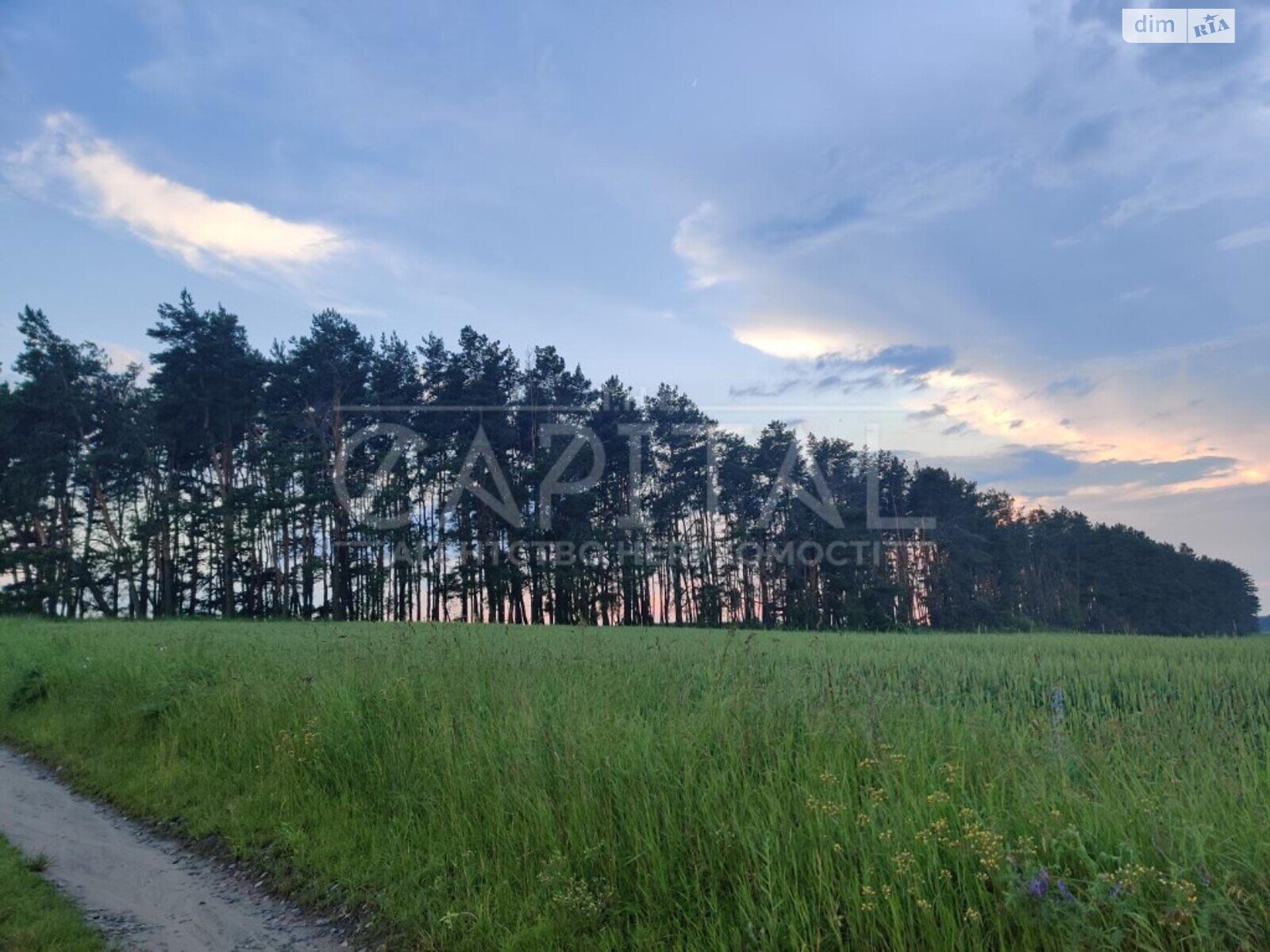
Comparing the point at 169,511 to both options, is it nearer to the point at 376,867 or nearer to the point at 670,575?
the point at 670,575

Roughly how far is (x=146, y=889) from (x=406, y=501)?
47.4 meters

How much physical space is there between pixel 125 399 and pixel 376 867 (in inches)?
2109

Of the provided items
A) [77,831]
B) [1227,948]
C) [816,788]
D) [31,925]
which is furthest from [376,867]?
[1227,948]

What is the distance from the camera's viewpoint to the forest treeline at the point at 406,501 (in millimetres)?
45875

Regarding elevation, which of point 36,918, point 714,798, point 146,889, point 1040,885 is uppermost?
point 1040,885

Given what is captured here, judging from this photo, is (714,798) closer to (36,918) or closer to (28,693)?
(36,918)

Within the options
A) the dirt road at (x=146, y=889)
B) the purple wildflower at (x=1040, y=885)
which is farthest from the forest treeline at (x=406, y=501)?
the purple wildflower at (x=1040, y=885)

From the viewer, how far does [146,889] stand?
5.66 m

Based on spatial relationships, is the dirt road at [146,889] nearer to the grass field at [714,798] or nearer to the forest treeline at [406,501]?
the grass field at [714,798]

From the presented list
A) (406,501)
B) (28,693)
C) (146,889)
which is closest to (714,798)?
(146,889)

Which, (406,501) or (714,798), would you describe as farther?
(406,501)

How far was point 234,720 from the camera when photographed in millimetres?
8500

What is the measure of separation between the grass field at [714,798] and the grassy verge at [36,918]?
4.08ft

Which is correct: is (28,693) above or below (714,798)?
below
